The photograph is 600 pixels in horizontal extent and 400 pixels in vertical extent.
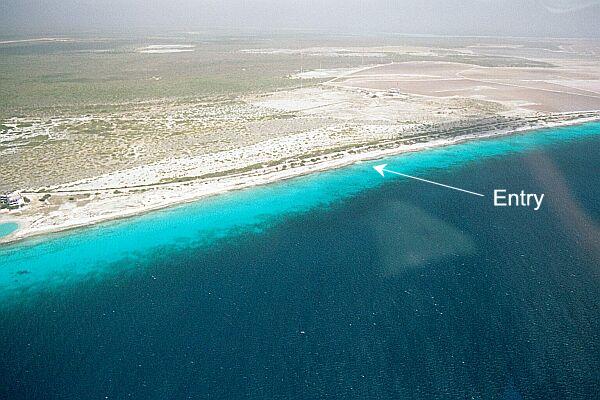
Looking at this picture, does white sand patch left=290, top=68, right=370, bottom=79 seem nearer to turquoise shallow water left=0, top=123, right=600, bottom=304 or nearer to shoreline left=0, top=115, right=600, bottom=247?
shoreline left=0, top=115, right=600, bottom=247

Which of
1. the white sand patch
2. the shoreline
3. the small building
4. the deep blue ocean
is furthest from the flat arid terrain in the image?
the deep blue ocean

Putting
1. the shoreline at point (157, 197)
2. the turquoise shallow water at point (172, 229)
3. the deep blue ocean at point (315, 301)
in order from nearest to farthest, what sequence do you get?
the deep blue ocean at point (315, 301) < the turquoise shallow water at point (172, 229) < the shoreline at point (157, 197)

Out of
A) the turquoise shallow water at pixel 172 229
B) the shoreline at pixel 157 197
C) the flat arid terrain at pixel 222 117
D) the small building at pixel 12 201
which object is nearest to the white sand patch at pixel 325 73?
the flat arid terrain at pixel 222 117

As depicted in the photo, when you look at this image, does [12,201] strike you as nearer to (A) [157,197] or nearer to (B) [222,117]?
(A) [157,197]

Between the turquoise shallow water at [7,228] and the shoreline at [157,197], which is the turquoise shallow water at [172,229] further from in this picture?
the turquoise shallow water at [7,228]

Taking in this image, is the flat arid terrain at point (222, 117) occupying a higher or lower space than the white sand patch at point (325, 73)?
lower

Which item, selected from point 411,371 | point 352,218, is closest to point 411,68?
point 352,218

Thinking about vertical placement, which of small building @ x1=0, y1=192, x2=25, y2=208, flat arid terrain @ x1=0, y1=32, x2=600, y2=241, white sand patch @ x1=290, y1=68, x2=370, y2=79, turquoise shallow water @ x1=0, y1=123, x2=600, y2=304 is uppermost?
white sand patch @ x1=290, y1=68, x2=370, y2=79
